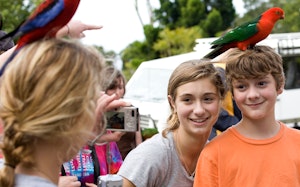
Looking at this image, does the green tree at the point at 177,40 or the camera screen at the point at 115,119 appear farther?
the green tree at the point at 177,40

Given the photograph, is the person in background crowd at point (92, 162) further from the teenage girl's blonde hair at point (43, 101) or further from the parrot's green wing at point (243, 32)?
the teenage girl's blonde hair at point (43, 101)

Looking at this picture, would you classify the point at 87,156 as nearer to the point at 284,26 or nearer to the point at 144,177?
the point at 144,177

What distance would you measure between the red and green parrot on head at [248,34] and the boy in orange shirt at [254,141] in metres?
0.04

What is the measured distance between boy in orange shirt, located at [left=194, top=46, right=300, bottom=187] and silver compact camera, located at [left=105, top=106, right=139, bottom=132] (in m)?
0.36

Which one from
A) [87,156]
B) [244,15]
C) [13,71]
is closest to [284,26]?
[244,15]

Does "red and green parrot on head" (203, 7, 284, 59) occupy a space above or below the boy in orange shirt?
above

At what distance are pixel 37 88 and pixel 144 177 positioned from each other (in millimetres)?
1171

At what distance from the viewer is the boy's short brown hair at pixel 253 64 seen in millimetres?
2469

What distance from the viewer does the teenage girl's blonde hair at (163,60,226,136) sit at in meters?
2.53

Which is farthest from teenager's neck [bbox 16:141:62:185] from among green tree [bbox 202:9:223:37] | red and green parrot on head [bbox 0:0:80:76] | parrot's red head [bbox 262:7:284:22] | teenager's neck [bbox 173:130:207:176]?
green tree [bbox 202:9:223:37]

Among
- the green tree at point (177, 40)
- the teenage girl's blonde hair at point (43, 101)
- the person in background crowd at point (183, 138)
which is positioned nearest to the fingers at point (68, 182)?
the person in background crowd at point (183, 138)

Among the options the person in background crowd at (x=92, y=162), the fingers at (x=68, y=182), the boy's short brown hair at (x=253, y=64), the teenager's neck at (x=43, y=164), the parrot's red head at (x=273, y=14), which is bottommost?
the person in background crowd at (x=92, y=162)

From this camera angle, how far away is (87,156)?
2.93 metres

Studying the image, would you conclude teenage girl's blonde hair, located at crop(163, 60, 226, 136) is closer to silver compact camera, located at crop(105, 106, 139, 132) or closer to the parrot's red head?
silver compact camera, located at crop(105, 106, 139, 132)
